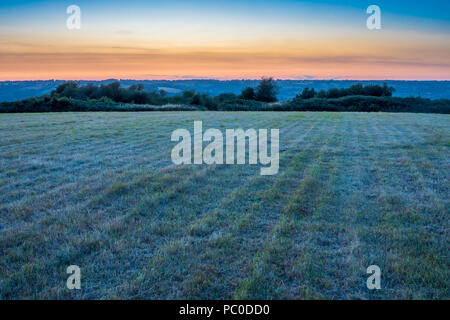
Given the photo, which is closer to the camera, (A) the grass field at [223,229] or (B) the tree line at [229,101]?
(A) the grass field at [223,229]

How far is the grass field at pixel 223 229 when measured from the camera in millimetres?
2939

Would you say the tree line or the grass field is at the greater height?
the tree line

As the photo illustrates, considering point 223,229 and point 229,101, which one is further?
point 229,101

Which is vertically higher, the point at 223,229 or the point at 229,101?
the point at 229,101

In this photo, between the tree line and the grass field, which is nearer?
the grass field

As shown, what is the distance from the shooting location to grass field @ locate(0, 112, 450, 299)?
2.94m

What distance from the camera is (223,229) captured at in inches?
161

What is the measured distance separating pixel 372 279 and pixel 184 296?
63.9 inches

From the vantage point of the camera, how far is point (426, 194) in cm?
555

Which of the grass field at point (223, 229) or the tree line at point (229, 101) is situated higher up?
the tree line at point (229, 101)
